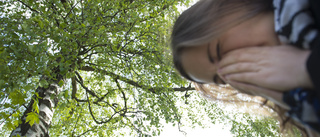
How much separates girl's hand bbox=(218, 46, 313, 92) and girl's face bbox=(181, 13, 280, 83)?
0.25 ft

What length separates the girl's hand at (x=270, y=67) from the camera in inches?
28.0

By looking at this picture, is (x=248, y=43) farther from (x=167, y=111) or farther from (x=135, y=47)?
(x=135, y=47)

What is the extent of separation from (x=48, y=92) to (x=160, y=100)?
287cm

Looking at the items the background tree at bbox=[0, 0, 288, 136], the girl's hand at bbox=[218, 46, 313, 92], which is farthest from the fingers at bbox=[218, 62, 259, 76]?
the background tree at bbox=[0, 0, 288, 136]

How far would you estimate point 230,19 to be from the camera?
111 centimetres

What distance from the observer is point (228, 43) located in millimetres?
1091

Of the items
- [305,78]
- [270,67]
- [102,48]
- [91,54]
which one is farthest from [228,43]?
[91,54]

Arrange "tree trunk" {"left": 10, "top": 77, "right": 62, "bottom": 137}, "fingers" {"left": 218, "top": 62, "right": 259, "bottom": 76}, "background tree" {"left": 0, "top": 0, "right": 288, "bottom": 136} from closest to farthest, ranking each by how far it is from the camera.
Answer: "fingers" {"left": 218, "top": 62, "right": 259, "bottom": 76}, "background tree" {"left": 0, "top": 0, "right": 288, "bottom": 136}, "tree trunk" {"left": 10, "top": 77, "right": 62, "bottom": 137}

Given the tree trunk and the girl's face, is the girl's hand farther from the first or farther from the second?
the tree trunk

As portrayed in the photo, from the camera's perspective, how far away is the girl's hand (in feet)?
2.34

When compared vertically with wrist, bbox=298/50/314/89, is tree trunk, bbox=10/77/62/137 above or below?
above

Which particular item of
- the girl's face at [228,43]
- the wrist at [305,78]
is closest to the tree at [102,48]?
the girl's face at [228,43]

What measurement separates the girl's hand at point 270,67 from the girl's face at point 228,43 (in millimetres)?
76

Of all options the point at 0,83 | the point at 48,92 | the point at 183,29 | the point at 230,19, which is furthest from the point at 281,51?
the point at 48,92
